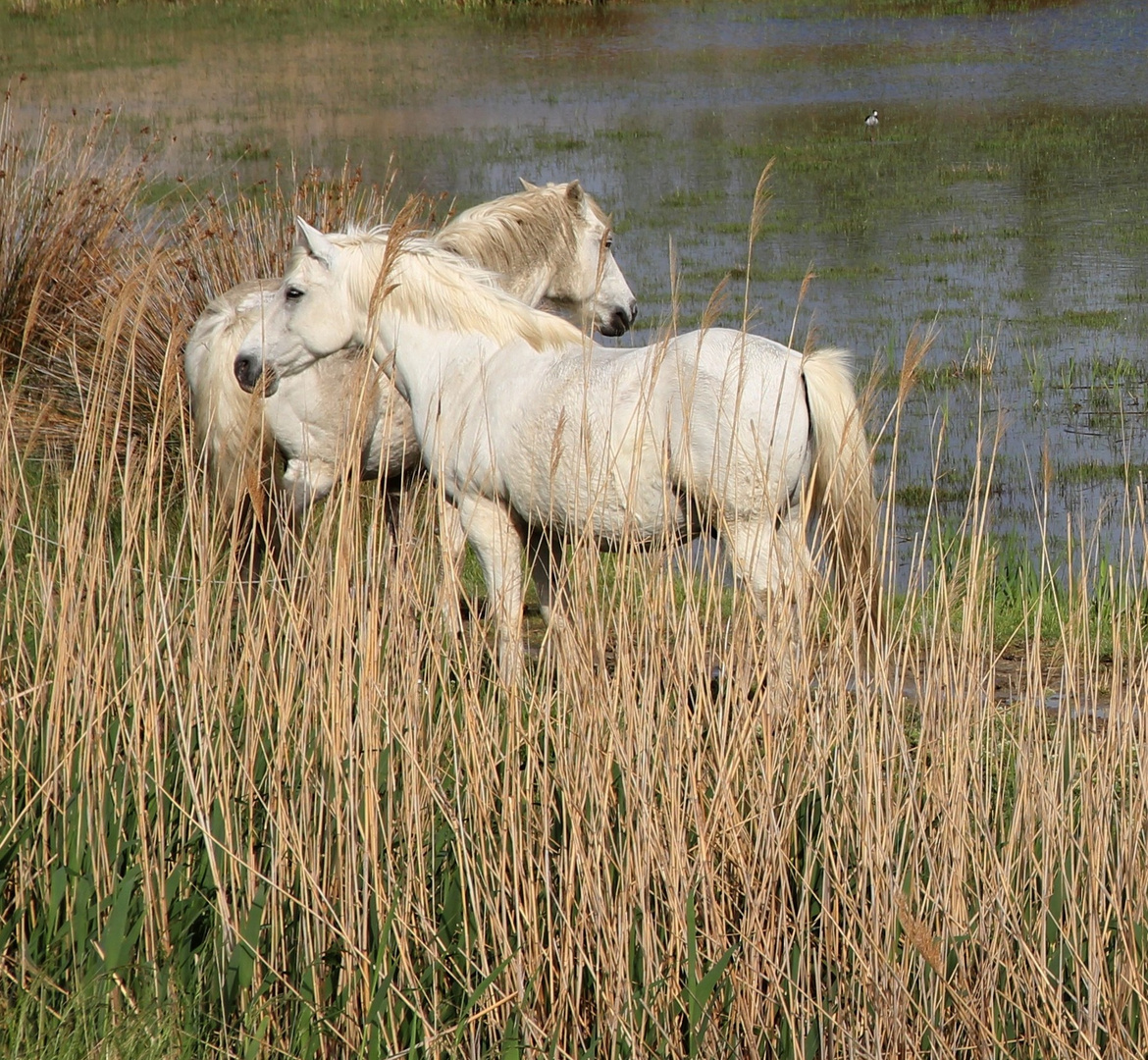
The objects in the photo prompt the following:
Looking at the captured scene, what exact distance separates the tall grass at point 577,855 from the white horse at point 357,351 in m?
2.43

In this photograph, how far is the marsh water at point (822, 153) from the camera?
7.84 m

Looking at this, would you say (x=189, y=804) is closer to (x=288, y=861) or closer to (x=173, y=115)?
(x=288, y=861)

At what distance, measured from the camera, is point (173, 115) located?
61.0 feet

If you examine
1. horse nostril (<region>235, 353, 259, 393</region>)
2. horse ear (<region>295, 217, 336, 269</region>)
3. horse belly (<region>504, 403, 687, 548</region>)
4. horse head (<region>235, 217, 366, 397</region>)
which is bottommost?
horse belly (<region>504, 403, 687, 548</region>)

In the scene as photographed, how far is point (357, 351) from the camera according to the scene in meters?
5.27

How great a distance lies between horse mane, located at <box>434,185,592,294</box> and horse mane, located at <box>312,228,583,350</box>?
1.61 ft

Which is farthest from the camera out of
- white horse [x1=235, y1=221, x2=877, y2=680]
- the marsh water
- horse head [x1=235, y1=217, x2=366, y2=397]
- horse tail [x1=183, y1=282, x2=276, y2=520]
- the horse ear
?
the marsh water

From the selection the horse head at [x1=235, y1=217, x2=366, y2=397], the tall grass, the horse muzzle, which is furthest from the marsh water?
the horse head at [x1=235, y1=217, x2=366, y2=397]

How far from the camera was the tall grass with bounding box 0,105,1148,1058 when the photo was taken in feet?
8.45

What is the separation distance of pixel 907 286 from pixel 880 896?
862 centimetres

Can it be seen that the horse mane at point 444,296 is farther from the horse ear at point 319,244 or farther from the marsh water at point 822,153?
the marsh water at point 822,153

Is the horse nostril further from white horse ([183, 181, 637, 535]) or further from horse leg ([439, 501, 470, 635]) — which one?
horse leg ([439, 501, 470, 635])

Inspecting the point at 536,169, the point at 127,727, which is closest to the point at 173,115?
the point at 536,169

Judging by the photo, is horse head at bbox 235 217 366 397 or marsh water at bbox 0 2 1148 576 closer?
horse head at bbox 235 217 366 397
